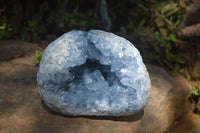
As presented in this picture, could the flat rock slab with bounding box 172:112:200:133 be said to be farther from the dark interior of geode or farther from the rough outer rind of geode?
the dark interior of geode

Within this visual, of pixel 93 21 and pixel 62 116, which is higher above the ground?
pixel 93 21

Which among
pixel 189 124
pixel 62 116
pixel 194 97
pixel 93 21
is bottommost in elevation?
pixel 189 124

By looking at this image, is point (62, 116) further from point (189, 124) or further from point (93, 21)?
point (93, 21)

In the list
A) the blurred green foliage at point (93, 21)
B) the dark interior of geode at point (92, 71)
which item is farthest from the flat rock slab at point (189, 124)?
the dark interior of geode at point (92, 71)

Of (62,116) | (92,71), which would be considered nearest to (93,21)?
(92,71)

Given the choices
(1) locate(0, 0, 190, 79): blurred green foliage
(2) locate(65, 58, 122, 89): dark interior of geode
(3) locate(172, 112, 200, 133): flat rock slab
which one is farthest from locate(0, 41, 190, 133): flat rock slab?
(1) locate(0, 0, 190, 79): blurred green foliage

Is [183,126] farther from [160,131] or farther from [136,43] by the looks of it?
[136,43]

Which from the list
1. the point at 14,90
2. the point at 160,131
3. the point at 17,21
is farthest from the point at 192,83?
the point at 17,21

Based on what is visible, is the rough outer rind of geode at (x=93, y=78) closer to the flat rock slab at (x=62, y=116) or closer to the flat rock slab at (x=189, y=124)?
the flat rock slab at (x=62, y=116)

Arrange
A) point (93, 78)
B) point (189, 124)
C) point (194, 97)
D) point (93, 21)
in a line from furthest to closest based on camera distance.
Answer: point (93, 21), point (194, 97), point (189, 124), point (93, 78)
